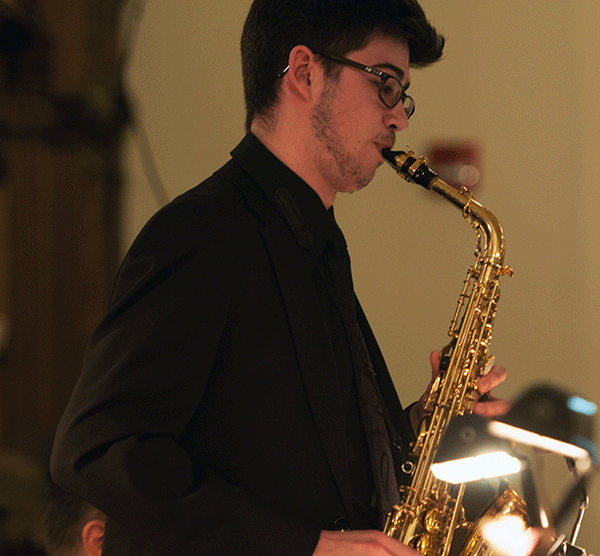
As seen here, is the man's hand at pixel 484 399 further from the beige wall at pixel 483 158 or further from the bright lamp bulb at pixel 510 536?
the beige wall at pixel 483 158

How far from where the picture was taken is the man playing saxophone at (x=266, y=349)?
3.15 feet

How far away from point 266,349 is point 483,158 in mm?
1504

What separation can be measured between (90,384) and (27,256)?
40 centimetres

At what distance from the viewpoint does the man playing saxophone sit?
96 cm

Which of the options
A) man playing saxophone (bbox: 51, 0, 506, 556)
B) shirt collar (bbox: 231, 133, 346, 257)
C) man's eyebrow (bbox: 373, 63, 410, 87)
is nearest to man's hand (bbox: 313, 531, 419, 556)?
man playing saxophone (bbox: 51, 0, 506, 556)

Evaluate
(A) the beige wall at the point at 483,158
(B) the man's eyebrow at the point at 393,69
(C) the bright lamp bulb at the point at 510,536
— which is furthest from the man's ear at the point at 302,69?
(A) the beige wall at the point at 483,158

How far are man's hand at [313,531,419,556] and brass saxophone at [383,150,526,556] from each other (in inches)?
8.1

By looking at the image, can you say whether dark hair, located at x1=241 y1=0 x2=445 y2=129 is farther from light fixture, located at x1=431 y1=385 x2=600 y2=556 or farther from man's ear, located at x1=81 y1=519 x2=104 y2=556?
man's ear, located at x1=81 y1=519 x2=104 y2=556

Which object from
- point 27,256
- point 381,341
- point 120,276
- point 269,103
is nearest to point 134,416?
point 120,276

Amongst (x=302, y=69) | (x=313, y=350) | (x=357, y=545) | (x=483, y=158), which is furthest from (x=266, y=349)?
(x=483, y=158)

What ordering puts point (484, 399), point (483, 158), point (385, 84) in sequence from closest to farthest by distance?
point (385, 84)
point (484, 399)
point (483, 158)

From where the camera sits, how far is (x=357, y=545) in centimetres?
99

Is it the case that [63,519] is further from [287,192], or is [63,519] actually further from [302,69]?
[302,69]

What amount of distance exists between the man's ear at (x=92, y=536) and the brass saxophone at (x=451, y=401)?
2.17 feet
